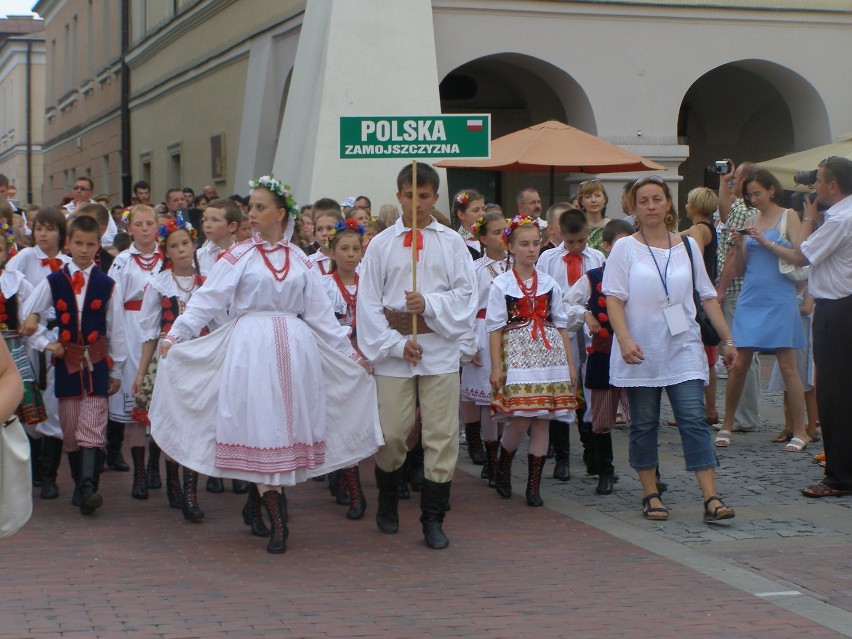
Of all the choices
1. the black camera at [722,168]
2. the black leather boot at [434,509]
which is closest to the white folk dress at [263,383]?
the black leather boot at [434,509]

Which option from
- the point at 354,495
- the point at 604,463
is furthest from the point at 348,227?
the point at 604,463

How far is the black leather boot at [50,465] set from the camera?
8.96 m

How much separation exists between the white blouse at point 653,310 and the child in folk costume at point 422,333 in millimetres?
969

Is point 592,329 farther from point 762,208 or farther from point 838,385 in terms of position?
point 762,208

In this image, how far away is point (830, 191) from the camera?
348 inches

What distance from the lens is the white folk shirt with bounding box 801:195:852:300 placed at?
869 cm

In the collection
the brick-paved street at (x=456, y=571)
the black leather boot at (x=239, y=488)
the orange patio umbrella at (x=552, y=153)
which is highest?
the orange patio umbrella at (x=552, y=153)

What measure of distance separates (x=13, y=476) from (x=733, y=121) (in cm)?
2028

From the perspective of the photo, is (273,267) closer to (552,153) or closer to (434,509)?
(434,509)

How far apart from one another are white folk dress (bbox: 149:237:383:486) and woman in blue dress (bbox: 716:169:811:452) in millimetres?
4008

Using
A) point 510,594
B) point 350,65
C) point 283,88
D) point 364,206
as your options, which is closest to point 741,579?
point 510,594

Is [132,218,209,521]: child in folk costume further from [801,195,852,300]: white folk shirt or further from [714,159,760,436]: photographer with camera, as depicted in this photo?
[714,159,760,436]: photographer with camera

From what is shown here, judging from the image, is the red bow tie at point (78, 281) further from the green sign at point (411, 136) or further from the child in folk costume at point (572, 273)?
the child in folk costume at point (572, 273)

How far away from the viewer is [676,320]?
7965 millimetres
